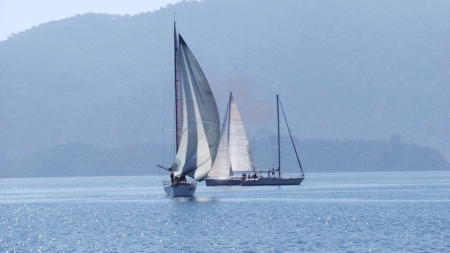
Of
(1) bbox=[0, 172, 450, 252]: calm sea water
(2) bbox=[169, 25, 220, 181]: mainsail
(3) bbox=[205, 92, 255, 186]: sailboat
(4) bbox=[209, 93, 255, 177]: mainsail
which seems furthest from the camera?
(3) bbox=[205, 92, 255, 186]: sailboat

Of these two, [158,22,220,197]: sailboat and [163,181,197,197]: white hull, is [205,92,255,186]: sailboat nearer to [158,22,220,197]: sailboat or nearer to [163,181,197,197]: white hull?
[163,181,197,197]: white hull

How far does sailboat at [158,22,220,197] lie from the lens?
76062 mm

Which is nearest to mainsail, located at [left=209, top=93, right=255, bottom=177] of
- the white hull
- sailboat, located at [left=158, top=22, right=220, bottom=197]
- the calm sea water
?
the calm sea water

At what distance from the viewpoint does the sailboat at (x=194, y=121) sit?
76062 mm

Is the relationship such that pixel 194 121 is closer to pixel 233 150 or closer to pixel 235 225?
pixel 235 225

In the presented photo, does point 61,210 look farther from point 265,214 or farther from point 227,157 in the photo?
point 227,157

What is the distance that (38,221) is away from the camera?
209 ft

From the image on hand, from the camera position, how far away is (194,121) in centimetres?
7600

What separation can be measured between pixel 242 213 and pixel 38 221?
14.0 m

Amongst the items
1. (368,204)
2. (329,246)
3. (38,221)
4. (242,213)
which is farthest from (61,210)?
(329,246)

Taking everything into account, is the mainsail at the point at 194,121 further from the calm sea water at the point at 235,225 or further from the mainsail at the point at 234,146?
the mainsail at the point at 234,146

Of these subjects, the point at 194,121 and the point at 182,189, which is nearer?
the point at 194,121

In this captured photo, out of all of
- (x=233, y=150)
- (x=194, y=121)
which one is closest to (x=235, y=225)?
(x=194, y=121)

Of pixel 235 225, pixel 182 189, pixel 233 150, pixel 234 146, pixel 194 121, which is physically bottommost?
pixel 235 225
